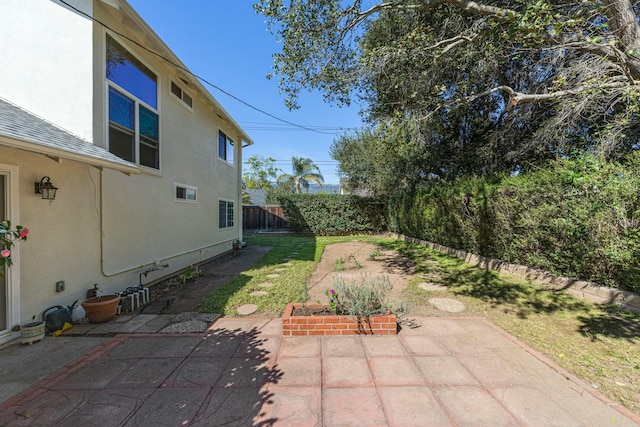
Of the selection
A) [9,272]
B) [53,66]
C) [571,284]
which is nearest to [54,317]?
[9,272]

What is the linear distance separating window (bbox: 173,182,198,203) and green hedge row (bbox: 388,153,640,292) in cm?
794

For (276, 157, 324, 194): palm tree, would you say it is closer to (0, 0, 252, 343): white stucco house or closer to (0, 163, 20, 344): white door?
(0, 0, 252, 343): white stucco house

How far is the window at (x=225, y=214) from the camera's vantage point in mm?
10084

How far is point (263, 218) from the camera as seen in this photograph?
18.6 m

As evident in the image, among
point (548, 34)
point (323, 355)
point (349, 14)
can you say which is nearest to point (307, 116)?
point (349, 14)

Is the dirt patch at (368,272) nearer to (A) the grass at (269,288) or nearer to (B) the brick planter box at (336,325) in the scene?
(A) the grass at (269,288)

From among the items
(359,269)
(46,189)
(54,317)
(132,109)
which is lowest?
(359,269)

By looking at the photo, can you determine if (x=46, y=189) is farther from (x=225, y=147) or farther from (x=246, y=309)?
(x=225, y=147)

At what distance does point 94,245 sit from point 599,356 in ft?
23.7

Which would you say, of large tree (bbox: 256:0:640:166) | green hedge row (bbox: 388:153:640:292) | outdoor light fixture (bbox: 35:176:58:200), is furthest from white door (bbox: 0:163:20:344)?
green hedge row (bbox: 388:153:640:292)

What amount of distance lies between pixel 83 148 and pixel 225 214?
706 centimetres

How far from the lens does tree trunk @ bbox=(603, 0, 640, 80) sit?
4.02 meters

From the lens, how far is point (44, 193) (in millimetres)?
3668

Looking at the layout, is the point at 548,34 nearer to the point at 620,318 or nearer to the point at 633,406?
the point at 620,318
